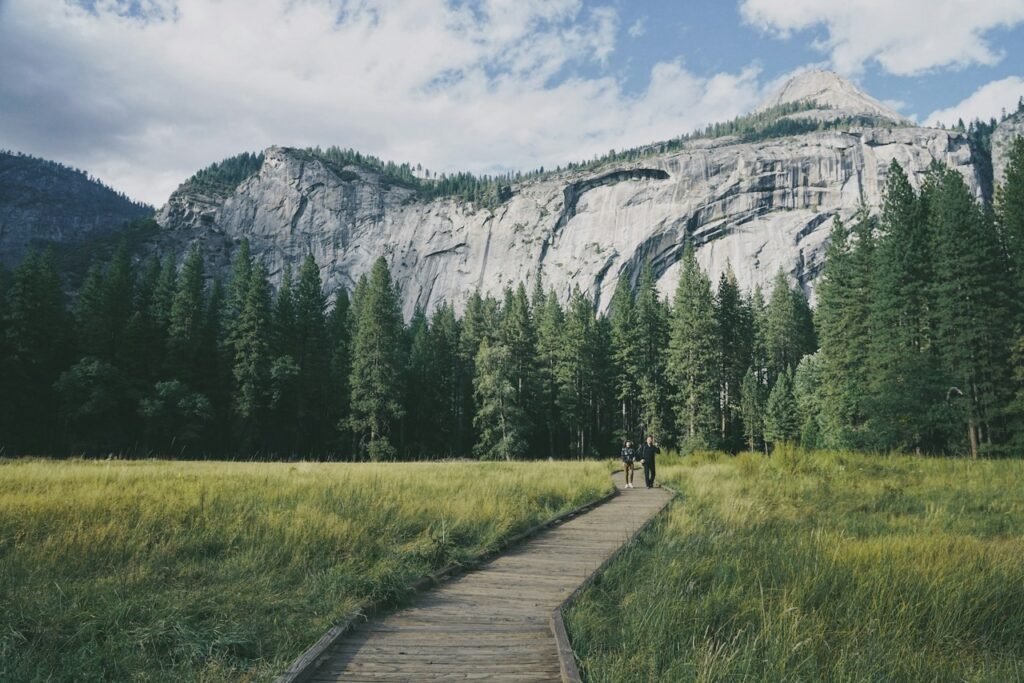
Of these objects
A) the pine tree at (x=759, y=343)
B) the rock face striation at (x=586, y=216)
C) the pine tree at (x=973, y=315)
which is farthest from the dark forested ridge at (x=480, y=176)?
the pine tree at (x=973, y=315)

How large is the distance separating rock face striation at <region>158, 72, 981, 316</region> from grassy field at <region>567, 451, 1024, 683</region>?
3870 inches

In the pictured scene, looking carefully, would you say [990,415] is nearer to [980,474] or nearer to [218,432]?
[980,474]

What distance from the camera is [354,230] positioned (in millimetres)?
151125

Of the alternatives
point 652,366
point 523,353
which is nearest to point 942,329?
point 652,366

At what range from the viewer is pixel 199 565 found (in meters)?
6.15

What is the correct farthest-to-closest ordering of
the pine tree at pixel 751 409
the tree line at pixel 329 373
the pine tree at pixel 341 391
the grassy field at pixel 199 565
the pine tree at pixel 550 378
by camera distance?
the pine tree at pixel 751 409 < the pine tree at pixel 550 378 < the pine tree at pixel 341 391 < the tree line at pixel 329 373 < the grassy field at pixel 199 565

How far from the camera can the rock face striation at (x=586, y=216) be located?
4279 inches

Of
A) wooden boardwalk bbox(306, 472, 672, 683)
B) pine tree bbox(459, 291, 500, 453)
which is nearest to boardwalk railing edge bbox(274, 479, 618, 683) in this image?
wooden boardwalk bbox(306, 472, 672, 683)

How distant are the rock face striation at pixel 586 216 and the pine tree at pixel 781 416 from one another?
53.9 metres

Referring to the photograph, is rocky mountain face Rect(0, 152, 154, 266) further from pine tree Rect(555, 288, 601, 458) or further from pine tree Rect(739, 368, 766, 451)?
pine tree Rect(739, 368, 766, 451)

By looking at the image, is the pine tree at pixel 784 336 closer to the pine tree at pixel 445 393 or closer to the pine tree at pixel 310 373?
the pine tree at pixel 445 393

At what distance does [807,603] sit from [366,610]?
4351mm

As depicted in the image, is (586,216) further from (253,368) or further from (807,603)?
(807,603)

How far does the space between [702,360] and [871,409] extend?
50.7 ft
